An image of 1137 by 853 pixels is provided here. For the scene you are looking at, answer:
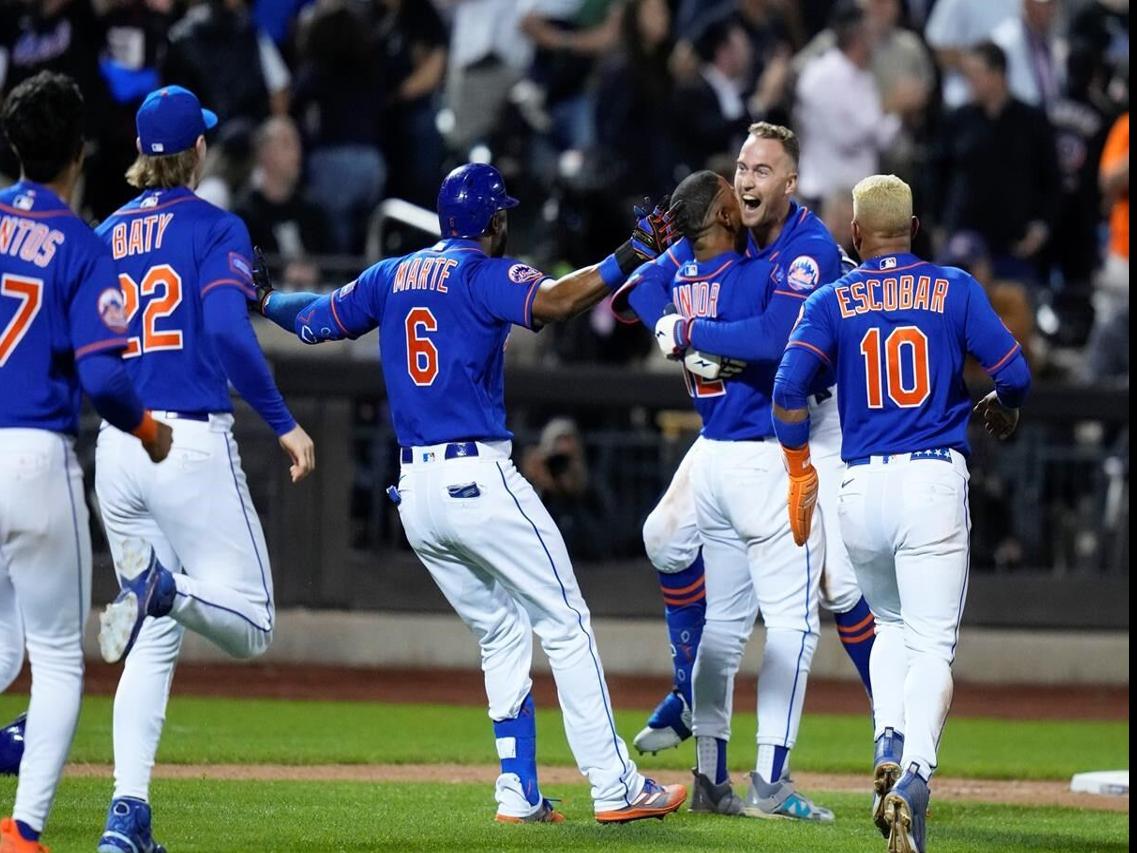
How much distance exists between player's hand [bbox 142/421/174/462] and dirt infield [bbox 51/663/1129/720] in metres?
6.56

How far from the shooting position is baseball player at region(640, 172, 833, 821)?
26.0 feet

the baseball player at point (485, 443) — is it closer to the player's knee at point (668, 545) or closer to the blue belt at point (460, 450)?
the blue belt at point (460, 450)

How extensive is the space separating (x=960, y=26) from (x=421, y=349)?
10277 mm

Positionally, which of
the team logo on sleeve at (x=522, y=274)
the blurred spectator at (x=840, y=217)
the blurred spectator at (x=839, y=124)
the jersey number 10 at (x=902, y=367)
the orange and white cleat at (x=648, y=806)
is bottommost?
the orange and white cleat at (x=648, y=806)

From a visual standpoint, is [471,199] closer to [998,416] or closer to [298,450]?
[298,450]

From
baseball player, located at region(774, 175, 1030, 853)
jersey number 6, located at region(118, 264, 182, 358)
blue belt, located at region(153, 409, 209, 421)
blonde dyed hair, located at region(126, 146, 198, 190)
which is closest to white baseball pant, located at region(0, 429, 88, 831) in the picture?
blue belt, located at region(153, 409, 209, 421)

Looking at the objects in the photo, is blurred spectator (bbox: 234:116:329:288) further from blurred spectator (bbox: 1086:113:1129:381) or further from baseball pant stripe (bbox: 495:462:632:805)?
baseball pant stripe (bbox: 495:462:632:805)

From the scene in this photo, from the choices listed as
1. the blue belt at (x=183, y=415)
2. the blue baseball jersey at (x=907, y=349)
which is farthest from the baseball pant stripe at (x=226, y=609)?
the blue baseball jersey at (x=907, y=349)

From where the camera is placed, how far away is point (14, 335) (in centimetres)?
595

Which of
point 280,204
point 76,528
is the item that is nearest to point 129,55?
point 280,204

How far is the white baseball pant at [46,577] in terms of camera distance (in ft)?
19.2

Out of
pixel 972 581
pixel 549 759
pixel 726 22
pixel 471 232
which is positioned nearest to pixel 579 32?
pixel 726 22

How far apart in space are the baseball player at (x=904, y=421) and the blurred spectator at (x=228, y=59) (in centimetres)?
806

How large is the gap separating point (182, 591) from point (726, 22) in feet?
34.5
